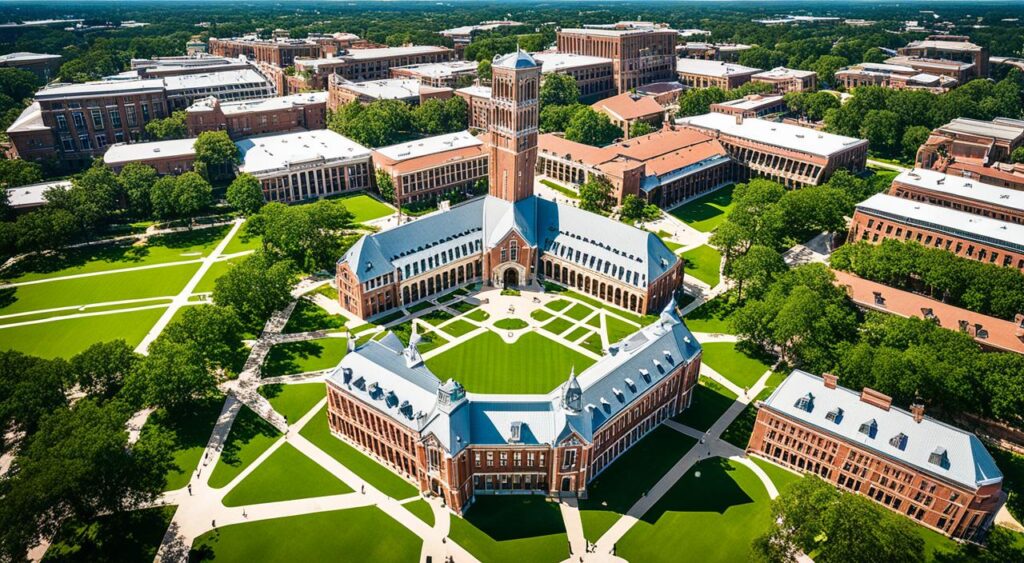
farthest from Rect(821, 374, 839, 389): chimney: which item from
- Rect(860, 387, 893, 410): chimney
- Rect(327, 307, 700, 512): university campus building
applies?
Rect(327, 307, 700, 512): university campus building

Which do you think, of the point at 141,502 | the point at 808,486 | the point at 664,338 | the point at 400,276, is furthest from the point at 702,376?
the point at 141,502

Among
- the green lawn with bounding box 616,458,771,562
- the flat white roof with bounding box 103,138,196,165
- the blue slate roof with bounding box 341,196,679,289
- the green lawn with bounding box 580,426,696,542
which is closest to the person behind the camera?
the green lawn with bounding box 616,458,771,562

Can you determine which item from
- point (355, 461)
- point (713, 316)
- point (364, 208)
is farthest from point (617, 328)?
point (364, 208)

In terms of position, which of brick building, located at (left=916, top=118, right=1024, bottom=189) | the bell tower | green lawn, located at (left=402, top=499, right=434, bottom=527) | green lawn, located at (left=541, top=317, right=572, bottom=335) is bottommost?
green lawn, located at (left=402, top=499, right=434, bottom=527)

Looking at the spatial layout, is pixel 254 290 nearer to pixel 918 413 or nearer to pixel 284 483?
pixel 284 483

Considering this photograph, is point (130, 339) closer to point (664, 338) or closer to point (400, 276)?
point (400, 276)

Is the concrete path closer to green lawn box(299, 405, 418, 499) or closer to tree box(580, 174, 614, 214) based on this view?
green lawn box(299, 405, 418, 499)

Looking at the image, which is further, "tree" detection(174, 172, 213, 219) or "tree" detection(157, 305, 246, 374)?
"tree" detection(174, 172, 213, 219)
